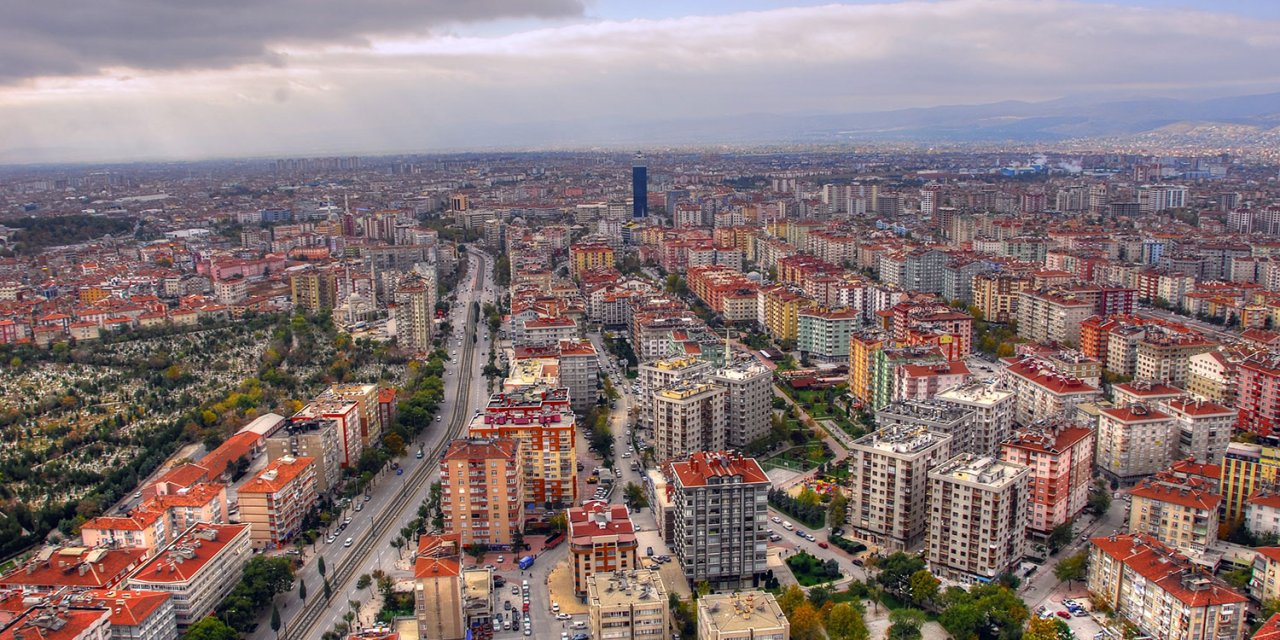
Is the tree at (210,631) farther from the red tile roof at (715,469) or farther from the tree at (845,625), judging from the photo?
the tree at (845,625)

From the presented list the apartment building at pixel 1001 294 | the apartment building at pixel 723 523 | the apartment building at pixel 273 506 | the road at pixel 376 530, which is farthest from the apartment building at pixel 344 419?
the apartment building at pixel 1001 294

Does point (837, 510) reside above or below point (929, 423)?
below

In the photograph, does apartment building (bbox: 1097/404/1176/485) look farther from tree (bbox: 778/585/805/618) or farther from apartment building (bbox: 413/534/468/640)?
apartment building (bbox: 413/534/468/640)

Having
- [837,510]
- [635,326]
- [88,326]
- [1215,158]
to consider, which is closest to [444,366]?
[635,326]

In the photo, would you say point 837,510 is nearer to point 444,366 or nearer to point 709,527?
point 709,527

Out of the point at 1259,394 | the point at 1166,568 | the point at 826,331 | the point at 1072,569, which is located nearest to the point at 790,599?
the point at 1072,569

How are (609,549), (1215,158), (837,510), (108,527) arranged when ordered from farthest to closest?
(1215,158)
(837,510)
(108,527)
(609,549)

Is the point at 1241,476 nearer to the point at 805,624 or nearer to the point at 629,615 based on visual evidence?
the point at 805,624

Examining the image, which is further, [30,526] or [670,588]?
[30,526]
